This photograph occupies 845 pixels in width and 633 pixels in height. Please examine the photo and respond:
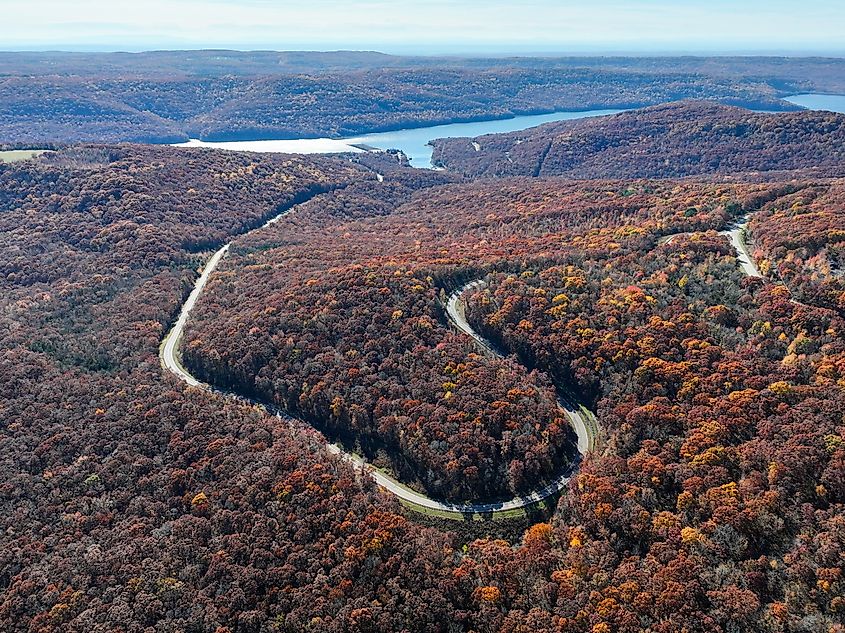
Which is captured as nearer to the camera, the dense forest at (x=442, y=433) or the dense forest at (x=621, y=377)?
the dense forest at (x=621, y=377)

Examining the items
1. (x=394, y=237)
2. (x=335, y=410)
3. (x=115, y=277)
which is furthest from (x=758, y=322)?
(x=115, y=277)

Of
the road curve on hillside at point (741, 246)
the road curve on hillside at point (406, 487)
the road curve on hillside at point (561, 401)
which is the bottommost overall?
the road curve on hillside at point (406, 487)

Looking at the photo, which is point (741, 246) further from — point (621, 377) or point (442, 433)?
point (442, 433)

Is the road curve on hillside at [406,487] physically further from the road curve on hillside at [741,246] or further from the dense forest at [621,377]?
the road curve on hillside at [741,246]

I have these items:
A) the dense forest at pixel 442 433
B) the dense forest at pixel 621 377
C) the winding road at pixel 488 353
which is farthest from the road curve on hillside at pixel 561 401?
the dense forest at pixel 442 433

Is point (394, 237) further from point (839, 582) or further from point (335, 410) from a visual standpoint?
point (839, 582)

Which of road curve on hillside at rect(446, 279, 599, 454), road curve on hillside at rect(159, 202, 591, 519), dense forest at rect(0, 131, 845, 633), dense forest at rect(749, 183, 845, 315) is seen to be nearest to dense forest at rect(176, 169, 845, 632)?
dense forest at rect(0, 131, 845, 633)
